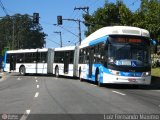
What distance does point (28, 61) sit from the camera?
5072 centimetres

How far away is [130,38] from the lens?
26.3 metres

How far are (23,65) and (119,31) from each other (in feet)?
84.7

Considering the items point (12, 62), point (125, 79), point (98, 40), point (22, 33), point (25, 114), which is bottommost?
point (25, 114)

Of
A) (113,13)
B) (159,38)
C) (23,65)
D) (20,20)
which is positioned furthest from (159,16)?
(20,20)

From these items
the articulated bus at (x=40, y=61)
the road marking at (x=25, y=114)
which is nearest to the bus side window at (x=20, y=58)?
the articulated bus at (x=40, y=61)

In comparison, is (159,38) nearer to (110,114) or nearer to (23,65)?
(23,65)

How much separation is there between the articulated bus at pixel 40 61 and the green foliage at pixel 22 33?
10601 centimetres

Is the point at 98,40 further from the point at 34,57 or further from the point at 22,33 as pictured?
the point at 22,33

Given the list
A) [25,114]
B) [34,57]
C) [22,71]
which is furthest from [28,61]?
[25,114]

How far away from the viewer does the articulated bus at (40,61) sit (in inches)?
1779

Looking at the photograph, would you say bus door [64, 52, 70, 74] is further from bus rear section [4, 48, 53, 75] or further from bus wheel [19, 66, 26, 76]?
bus wheel [19, 66, 26, 76]

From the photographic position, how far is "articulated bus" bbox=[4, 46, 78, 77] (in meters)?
45.2

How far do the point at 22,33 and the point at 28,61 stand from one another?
114 m

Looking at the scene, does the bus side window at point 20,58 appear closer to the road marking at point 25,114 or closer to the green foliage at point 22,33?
the road marking at point 25,114
